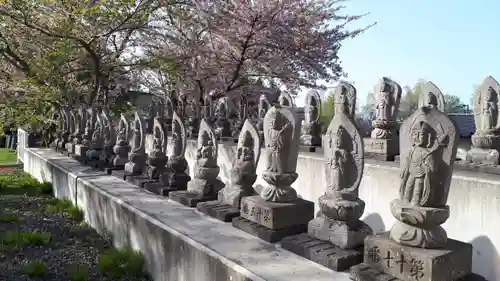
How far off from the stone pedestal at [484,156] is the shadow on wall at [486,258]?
1.83 metres

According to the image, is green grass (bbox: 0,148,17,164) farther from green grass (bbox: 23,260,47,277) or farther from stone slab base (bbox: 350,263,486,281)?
stone slab base (bbox: 350,263,486,281)

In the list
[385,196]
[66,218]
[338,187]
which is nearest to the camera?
[338,187]

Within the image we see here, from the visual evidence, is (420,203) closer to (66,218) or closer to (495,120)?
(495,120)

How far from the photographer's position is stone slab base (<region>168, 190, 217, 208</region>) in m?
6.15

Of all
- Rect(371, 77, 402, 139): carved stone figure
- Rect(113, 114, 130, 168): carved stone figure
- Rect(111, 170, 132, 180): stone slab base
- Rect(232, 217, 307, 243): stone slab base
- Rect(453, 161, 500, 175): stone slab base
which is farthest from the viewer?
Rect(113, 114, 130, 168): carved stone figure

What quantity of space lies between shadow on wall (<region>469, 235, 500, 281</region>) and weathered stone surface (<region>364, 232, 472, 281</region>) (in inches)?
61.4

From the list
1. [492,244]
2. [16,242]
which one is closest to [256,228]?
[492,244]

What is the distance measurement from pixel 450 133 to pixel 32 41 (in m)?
11.2

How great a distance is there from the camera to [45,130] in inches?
623

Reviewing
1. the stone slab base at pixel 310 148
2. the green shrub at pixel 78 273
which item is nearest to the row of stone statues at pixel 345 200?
the green shrub at pixel 78 273

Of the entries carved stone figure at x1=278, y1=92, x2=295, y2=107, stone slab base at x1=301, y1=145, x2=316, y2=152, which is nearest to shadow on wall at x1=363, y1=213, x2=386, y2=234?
stone slab base at x1=301, y1=145, x2=316, y2=152

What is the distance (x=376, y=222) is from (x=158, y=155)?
3905mm

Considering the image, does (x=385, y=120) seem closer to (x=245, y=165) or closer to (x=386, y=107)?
(x=386, y=107)

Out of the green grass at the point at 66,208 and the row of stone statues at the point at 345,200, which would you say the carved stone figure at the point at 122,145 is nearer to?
the green grass at the point at 66,208
